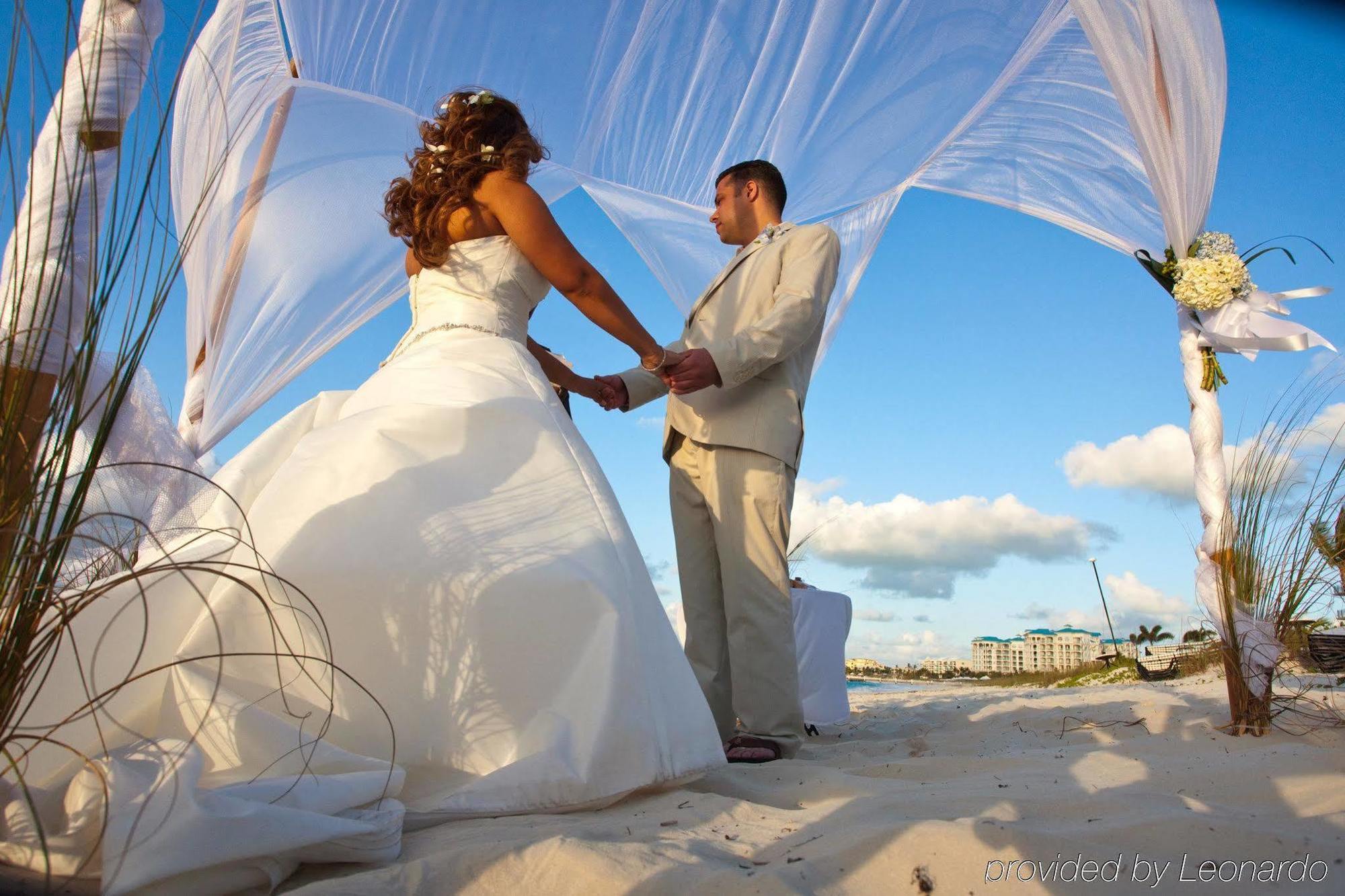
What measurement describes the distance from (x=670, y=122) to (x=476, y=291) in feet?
11.0

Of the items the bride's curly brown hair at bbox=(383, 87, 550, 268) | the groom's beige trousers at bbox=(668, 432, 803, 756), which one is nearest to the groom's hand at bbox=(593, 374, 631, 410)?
the groom's beige trousers at bbox=(668, 432, 803, 756)

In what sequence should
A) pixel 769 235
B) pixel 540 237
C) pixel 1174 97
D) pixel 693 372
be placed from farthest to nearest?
pixel 769 235 < pixel 1174 97 < pixel 693 372 < pixel 540 237

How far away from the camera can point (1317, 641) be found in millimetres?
5117

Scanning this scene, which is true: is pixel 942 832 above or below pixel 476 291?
below

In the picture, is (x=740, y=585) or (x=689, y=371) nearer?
(x=689, y=371)

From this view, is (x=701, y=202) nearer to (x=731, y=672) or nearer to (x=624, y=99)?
(x=624, y=99)

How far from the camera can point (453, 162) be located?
279cm

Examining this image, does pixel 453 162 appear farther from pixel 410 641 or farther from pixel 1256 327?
pixel 1256 327

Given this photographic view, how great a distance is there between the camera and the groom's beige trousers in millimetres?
3340

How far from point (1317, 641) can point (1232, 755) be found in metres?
3.19

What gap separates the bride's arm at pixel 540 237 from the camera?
2.71 meters

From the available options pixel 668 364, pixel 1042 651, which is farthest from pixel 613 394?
pixel 1042 651

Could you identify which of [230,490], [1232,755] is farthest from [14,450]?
[1232,755]

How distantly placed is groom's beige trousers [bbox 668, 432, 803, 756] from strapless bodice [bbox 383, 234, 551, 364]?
3.56 feet
